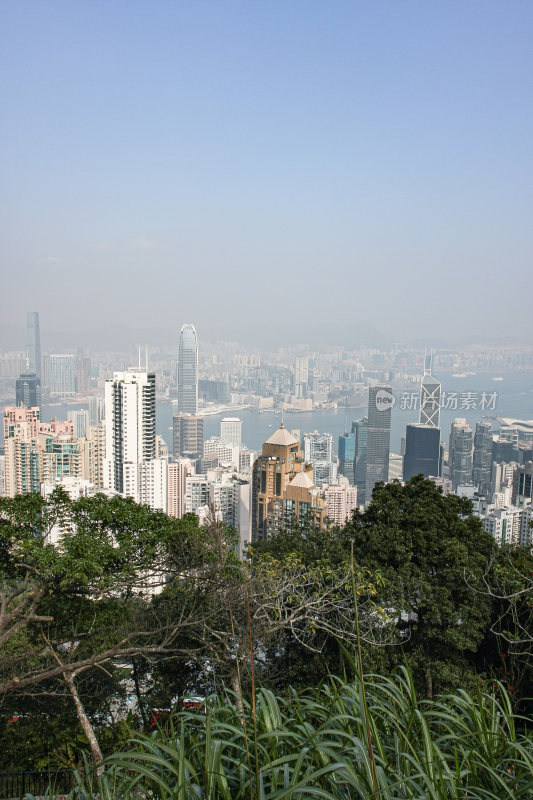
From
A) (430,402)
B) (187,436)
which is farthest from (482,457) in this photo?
(187,436)

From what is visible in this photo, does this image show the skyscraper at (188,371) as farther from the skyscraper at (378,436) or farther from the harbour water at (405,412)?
the skyscraper at (378,436)

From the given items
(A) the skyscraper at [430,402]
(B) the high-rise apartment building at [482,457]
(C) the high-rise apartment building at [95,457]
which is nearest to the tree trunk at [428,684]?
(C) the high-rise apartment building at [95,457]

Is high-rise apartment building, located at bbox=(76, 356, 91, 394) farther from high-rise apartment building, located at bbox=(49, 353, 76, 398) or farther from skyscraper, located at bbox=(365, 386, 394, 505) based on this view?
skyscraper, located at bbox=(365, 386, 394, 505)

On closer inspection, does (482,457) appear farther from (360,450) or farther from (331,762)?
(331,762)

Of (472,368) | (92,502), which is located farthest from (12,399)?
(92,502)

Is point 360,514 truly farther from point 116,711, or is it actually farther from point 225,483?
point 225,483

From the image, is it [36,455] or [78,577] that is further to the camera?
[36,455]

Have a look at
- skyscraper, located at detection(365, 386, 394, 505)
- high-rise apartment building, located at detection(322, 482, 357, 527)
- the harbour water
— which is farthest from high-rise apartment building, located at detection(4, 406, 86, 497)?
skyscraper, located at detection(365, 386, 394, 505)
